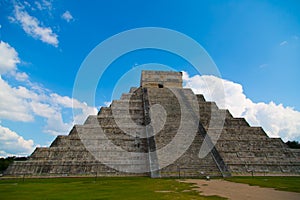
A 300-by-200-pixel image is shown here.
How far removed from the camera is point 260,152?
1891 centimetres

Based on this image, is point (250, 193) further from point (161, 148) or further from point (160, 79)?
point (160, 79)

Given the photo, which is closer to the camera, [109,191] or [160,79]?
[109,191]

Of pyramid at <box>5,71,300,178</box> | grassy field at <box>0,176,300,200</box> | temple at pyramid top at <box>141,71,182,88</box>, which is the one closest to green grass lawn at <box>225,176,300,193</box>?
grassy field at <box>0,176,300,200</box>

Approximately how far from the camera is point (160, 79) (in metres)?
32.9

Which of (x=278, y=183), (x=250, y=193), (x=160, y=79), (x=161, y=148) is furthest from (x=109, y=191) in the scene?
(x=160, y=79)

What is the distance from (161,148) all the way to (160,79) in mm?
16442

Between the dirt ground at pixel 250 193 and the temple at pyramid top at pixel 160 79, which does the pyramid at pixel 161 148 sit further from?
the temple at pyramid top at pixel 160 79

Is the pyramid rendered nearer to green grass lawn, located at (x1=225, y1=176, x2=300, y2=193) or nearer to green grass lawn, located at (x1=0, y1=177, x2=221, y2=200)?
green grass lawn, located at (x1=225, y1=176, x2=300, y2=193)

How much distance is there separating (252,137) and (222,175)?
269 inches

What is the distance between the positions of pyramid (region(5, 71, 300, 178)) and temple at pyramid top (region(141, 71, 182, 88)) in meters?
8.38

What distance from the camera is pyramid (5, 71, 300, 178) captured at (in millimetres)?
16406

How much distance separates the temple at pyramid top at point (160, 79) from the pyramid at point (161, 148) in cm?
838

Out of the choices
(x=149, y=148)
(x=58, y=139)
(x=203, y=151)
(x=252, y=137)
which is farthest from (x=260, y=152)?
(x=58, y=139)

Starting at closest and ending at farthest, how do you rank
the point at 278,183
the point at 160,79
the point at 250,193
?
the point at 250,193, the point at 278,183, the point at 160,79
